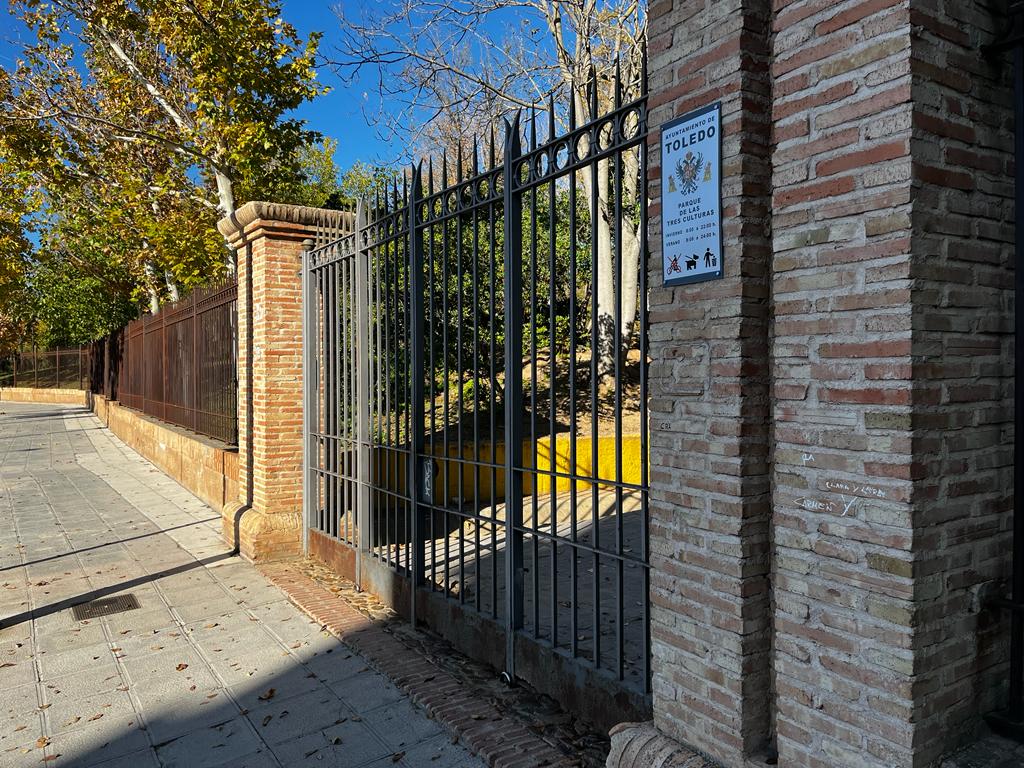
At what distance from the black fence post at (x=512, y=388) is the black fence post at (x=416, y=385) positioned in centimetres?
103

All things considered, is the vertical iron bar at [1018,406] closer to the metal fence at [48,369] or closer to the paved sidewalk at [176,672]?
the paved sidewalk at [176,672]

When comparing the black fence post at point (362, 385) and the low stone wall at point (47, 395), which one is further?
the low stone wall at point (47, 395)

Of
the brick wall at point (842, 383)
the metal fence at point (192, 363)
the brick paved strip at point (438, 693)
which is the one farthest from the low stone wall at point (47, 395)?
the brick wall at point (842, 383)

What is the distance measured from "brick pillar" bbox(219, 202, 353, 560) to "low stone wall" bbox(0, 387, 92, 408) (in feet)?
79.7

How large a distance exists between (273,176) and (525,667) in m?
12.8

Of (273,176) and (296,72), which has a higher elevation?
(296,72)

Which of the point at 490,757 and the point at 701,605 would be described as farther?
the point at 490,757

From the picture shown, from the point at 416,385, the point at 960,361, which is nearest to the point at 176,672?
the point at 416,385

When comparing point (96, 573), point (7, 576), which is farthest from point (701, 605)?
point (7, 576)

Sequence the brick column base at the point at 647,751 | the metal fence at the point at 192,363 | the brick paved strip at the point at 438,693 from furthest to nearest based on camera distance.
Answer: the metal fence at the point at 192,363 → the brick paved strip at the point at 438,693 → the brick column base at the point at 647,751

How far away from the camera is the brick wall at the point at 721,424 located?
102 inches

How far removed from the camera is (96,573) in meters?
6.80

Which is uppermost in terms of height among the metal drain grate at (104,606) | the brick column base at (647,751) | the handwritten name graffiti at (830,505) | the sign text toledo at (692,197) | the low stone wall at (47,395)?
the sign text toledo at (692,197)

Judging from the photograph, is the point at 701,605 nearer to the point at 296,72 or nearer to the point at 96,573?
the point at 96,573
